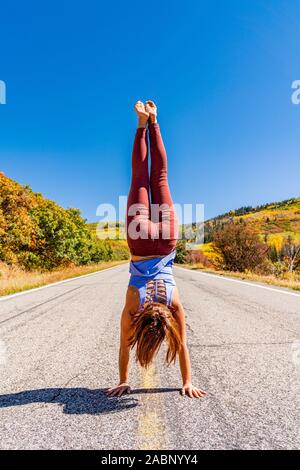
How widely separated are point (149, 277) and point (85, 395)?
1109 millimetres

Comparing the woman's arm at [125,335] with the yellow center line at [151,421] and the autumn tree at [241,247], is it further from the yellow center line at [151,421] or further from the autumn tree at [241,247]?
the autumn tree at [241,247]

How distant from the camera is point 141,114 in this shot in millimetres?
3242

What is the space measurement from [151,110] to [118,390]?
8.45ft

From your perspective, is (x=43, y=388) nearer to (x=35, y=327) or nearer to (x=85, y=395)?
(x=85, y=395)

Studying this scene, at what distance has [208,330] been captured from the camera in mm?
5234

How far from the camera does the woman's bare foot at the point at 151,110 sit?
3320 millimetres

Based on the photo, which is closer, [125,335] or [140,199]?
[125,335]

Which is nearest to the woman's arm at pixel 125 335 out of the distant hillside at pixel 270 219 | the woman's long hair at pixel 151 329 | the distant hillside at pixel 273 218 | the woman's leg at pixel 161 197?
the woman's long hair at pixel 151 329

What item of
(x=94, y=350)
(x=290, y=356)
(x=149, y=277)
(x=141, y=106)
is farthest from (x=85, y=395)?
(x=141, y=106)

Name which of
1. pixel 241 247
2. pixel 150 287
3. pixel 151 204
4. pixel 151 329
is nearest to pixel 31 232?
pixel 241 247

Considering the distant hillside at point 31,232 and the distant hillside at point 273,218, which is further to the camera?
the distant hillside at point 273,218

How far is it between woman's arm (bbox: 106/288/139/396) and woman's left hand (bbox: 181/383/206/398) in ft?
1.54

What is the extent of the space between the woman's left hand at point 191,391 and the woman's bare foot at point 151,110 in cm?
245

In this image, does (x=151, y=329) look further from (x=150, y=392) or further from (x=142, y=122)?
(x=142, y=122)
